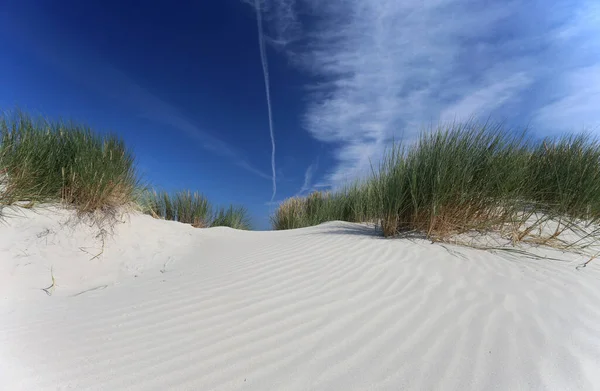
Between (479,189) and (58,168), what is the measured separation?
6331 millimetres

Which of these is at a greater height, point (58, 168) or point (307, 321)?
point (58, 168)

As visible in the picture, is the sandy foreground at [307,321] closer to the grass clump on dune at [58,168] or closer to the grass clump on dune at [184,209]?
the grass clump on dune at [58,168]

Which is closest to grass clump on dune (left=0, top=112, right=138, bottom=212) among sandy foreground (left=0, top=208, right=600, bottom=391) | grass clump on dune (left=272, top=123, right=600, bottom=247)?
sandy foreground (left=0, top=208, right=600, bottom=391)

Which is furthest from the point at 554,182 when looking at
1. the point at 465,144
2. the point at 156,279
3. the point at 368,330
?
the point at 156,279

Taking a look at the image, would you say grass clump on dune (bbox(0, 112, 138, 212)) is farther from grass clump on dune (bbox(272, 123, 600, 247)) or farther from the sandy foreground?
grass clump on dune (bbox(272, 123, 600, 247))

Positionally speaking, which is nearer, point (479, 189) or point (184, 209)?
point (479, 189)

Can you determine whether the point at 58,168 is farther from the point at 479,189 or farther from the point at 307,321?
the point at 479,189

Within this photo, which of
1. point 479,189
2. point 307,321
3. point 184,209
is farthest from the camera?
point 184,209

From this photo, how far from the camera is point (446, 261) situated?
285 centimetres

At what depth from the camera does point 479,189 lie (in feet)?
12.9

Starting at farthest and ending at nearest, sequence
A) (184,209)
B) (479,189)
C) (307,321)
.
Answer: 1. (184,209)
2. (479,189)
3. (307,321)

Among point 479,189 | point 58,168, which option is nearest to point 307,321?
point 479,189

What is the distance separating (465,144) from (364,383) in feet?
12.6

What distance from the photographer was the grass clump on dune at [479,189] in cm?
379
